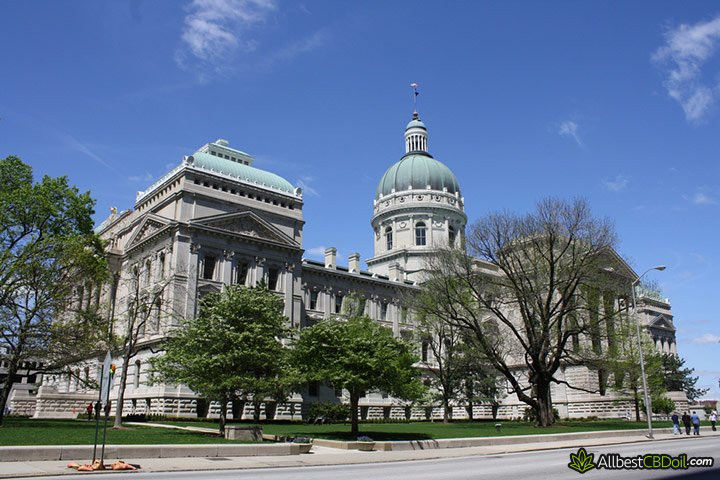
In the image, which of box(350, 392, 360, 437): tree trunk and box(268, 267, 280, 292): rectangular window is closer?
box(350, 392, 360, 437): tree trunk

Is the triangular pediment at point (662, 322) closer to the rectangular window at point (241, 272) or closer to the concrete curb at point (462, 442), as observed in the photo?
the concrete curb at point (462, 442)

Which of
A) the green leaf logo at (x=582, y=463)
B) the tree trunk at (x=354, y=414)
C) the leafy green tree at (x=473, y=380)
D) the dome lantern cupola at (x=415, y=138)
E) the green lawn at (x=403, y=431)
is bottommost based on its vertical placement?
the green lawn at (x=403, y=431)

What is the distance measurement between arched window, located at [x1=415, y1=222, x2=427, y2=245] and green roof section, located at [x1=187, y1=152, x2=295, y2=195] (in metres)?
30.1

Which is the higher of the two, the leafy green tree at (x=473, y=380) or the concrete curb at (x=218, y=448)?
the leafy green tree at (x=473, y=380)

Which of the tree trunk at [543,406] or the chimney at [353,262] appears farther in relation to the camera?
the chimney at [353,262]

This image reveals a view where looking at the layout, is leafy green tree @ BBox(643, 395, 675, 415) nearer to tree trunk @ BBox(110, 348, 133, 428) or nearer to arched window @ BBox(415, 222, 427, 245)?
arched window @ BBox(415, 222, 427, 245)

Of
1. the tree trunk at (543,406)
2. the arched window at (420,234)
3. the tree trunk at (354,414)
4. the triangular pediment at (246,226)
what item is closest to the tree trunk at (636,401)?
the tree trunk at (543,406)

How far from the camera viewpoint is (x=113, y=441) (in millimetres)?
24484

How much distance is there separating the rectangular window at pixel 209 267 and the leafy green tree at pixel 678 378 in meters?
55.1

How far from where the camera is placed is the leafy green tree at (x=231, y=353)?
99.2 feet

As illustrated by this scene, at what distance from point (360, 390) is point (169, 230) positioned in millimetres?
29488

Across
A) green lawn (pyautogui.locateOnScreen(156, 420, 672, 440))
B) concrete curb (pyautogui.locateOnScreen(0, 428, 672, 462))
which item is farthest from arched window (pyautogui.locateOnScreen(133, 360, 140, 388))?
concrete curb (pyautogui.locateOnScreen(0, 428, 672, 462))

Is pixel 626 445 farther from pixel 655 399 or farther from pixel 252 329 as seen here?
pixel 655 399

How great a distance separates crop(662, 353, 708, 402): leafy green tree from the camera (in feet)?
258
